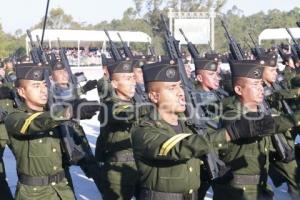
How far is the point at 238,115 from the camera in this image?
461 cm

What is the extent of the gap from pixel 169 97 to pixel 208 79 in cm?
319

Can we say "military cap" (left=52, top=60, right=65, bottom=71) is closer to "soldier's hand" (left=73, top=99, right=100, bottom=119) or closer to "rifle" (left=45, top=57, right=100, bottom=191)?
"rifle" (left=45, top=57, right=100, bottom=191)

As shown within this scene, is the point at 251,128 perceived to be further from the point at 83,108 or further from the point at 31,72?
the point at 31,72

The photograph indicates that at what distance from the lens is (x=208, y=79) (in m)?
7.04

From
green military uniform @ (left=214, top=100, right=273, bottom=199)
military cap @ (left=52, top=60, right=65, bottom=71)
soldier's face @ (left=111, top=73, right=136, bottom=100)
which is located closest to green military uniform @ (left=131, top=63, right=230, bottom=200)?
green military uniform @ (left=214, top=100, right=273, bottom=199)

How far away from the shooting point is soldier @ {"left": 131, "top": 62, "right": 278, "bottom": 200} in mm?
3713

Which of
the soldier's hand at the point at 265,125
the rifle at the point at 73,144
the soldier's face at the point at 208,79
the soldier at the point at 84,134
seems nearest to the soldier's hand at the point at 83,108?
the soldier at the point at 84,134

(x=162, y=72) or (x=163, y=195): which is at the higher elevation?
(x=162, y=72)

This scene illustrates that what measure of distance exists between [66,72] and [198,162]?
439cm

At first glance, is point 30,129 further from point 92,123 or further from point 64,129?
point 92,123

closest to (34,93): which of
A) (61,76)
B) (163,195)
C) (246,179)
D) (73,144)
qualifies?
(73,144)

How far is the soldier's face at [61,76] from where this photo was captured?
7.80 meters

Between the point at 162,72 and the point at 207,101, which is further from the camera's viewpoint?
the point at 207,101

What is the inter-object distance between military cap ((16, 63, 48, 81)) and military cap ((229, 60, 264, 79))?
155cm
